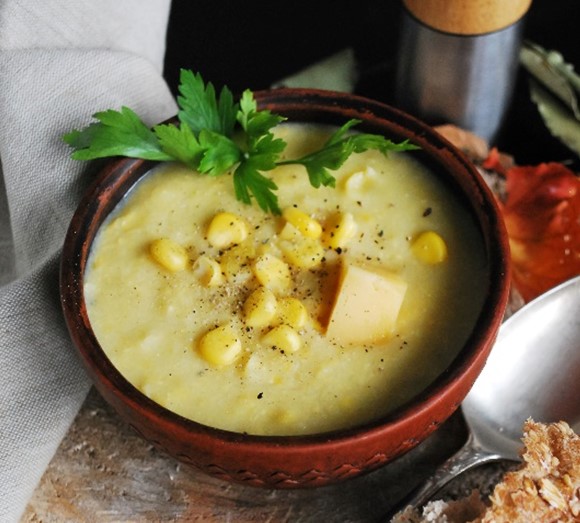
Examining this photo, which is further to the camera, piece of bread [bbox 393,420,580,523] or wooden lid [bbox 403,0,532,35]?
wooden lid [bbox 403,0,532,35]

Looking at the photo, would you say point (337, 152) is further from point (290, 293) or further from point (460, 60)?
point (460, 60)

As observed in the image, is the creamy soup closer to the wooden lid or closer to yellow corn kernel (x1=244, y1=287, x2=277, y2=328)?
yellow corn kernel (x1=244, y1=287, x2=277, y2=328)

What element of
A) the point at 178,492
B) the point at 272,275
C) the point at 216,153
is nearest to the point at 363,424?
the point at 272,275

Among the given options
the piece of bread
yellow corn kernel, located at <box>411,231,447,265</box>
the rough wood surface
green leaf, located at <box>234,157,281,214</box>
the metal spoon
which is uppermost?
green leaf, located at <box>234,157,281,214</box>

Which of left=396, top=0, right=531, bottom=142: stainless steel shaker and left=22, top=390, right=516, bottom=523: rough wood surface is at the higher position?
left=396, top=0, right=531, bottom=142: stainless steel shaker

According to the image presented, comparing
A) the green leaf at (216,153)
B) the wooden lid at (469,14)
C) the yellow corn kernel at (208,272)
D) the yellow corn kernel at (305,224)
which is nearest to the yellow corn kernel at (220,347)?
the yellow corn kernel at (208,272)

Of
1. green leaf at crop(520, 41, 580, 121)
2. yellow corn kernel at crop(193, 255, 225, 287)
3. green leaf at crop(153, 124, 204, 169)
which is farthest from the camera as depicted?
green leaf at crop(520, 41, 580, 121)

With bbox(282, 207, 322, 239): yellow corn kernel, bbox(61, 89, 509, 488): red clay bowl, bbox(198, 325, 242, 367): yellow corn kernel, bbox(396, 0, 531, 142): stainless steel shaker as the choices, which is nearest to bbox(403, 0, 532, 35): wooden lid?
bbox(396, 0, 531, 142): stainless steel shaker
